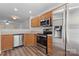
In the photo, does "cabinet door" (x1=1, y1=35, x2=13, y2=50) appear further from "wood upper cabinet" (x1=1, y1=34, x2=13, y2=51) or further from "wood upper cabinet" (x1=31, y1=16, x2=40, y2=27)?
"wood upper cabinet" (x1=31, y1=16, x2=40, y2=27)

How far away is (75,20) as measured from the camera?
2592mm

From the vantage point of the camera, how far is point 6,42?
5809 millimetres

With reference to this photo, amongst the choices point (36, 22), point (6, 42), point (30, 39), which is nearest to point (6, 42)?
point (6, 42)

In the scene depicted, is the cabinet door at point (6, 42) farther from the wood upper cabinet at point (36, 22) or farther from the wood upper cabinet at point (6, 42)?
the wood upper cabinet at point (36, 22)

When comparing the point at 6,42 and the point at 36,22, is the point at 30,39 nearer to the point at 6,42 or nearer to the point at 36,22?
the point at 36,22

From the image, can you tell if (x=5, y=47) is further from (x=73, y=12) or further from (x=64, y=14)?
(x=73, y=12)

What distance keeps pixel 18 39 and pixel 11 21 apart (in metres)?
3.29

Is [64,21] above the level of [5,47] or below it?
above

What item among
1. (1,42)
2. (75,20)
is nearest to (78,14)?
(75,20)

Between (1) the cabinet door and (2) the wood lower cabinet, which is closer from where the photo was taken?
(1) the cabinet door

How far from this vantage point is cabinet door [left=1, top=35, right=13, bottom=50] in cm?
562

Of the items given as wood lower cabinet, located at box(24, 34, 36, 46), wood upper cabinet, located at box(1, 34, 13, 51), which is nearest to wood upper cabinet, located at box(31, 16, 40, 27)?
wood lower cabinet, located at box(24, 34, 36, 46)

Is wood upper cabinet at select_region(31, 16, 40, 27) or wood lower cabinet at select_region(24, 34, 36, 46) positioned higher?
wood upper cabinet at select_region(31, 16, 40, 27)

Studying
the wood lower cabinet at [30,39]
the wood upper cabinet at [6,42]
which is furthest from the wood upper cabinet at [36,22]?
the wood upper cabinet at [6,42]
